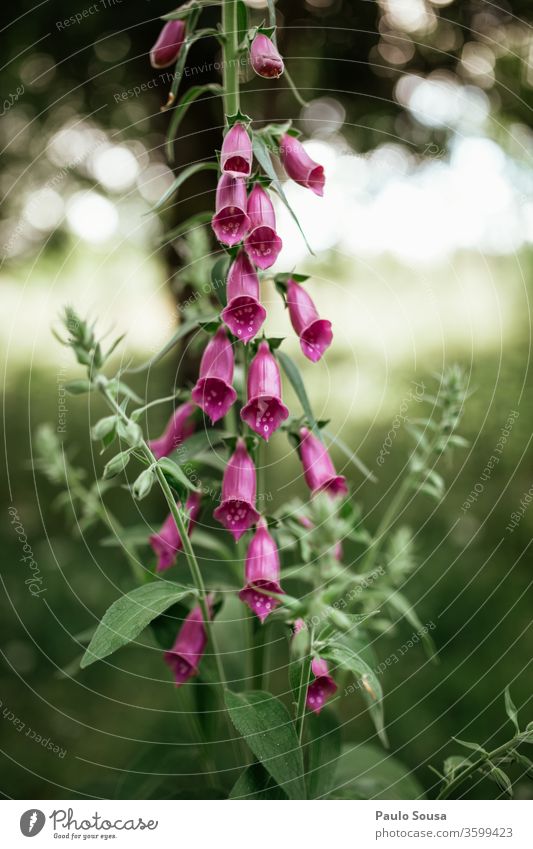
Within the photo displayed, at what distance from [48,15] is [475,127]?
0.95 meters

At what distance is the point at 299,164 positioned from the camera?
69 cm

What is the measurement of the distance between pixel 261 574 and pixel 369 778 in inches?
14.8

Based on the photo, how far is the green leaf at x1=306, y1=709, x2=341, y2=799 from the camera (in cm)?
73

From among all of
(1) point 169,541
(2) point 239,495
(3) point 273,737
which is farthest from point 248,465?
(3) point 273,737

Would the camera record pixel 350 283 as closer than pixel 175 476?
No

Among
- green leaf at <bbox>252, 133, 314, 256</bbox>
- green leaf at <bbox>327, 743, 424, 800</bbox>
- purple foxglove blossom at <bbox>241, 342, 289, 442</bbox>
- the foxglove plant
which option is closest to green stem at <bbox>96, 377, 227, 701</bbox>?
the foxglove plant

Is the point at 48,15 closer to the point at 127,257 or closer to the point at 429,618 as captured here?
the point at 127,257

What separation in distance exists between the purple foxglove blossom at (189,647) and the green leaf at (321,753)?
13cm

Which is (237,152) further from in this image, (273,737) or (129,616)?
(273,737)

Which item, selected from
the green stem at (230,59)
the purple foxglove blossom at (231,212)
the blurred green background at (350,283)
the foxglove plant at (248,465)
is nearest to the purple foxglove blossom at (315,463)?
the foxglove plant at (248,465)

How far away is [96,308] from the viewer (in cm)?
191

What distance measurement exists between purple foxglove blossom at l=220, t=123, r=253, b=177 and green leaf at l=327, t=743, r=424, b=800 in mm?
643

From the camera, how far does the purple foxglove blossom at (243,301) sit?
2.11ft
